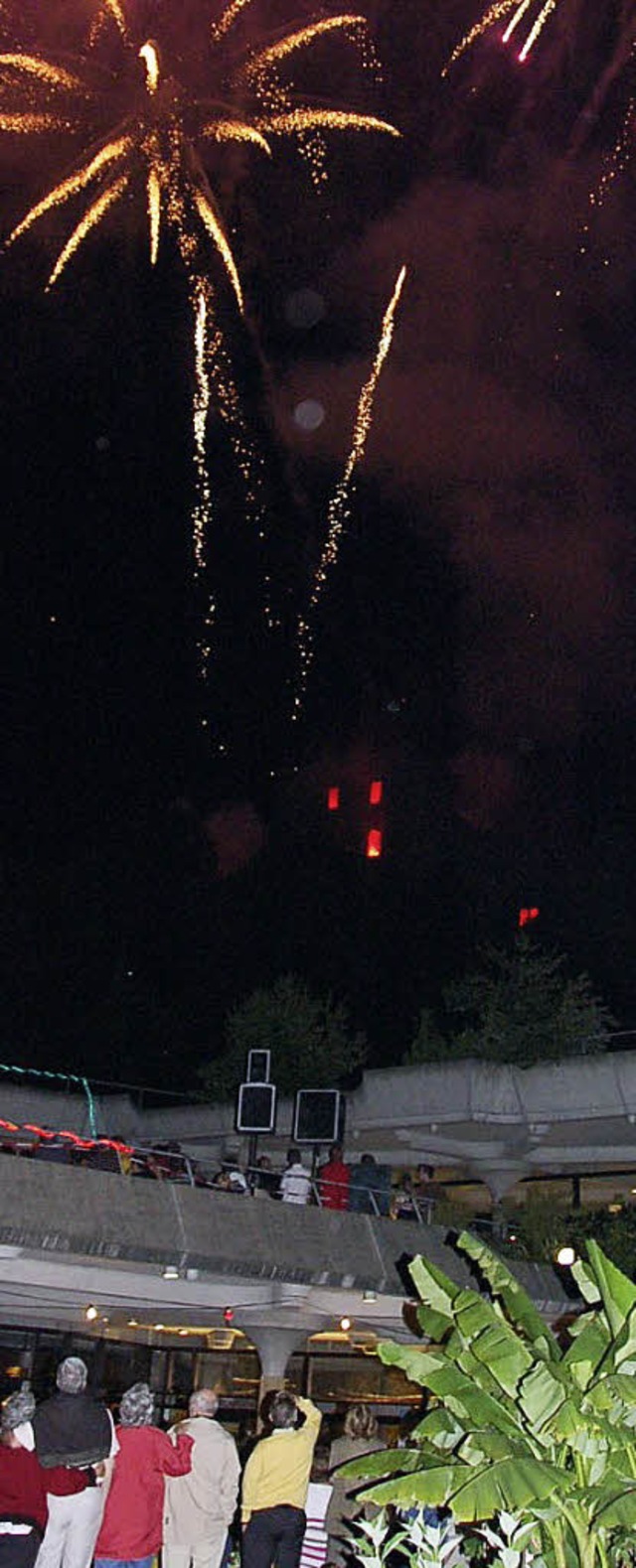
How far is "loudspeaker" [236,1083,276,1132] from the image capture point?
22734mm

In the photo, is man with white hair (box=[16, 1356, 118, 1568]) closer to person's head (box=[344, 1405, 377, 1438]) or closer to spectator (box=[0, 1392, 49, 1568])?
spectator (box=[0, 1392, 49, 1568])

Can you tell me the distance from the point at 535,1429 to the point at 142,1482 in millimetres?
2680

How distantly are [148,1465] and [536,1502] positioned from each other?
2845mm

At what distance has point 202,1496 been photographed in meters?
9.23

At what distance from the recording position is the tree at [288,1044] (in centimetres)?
4034

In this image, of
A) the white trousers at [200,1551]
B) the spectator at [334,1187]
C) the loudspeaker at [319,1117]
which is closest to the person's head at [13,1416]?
the white trousers at [200,1551]

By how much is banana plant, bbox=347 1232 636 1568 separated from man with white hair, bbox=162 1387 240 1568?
66.6 inches

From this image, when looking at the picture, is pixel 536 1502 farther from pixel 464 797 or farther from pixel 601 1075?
pixel 464 797

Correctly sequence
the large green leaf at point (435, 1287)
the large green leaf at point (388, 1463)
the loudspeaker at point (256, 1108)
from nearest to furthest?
the large green leaf at point (388, 1463) < the large green leaf at point (435, 1287) < the loudspeaker at point (256, 1108)

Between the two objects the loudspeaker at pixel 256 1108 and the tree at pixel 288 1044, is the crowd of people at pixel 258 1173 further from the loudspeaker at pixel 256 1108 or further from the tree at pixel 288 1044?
the tree at pixel 288 1044

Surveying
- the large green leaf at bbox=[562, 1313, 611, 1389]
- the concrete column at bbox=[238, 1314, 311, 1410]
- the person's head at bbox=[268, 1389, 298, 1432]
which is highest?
the large green leaf at bbox=[562, 1313, 611, 1389]

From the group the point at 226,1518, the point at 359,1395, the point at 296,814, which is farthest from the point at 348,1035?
the point at 226,1518

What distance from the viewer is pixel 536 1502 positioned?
660 centimetres

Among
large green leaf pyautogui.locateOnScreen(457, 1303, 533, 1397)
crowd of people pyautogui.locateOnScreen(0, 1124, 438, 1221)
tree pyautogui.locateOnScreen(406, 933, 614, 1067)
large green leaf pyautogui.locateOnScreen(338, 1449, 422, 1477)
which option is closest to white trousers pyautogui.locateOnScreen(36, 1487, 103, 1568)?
large green leaf pyautogui.locateOnScreen(338, 1449, 422, 1477)
